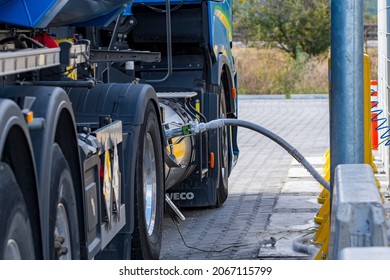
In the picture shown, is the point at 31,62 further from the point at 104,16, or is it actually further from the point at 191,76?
the point at 191,76

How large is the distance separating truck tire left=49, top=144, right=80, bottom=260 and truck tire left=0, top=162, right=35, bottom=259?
39 centimetres

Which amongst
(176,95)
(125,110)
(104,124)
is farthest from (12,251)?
(176,95)

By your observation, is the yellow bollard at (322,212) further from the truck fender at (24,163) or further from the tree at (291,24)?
the tree at (291,24)

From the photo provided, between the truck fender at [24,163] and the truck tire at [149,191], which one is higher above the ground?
the truck fender at [24,163]

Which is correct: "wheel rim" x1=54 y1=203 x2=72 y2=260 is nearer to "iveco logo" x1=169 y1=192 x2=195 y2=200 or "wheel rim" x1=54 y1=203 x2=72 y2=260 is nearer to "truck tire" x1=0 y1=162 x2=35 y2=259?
"truck tire" x1=0 y1=162 x2=35 y2=259

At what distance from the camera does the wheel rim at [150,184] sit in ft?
27.2

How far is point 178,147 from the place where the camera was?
34.4 ft

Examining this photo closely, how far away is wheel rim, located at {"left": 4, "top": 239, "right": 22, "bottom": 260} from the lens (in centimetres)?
456

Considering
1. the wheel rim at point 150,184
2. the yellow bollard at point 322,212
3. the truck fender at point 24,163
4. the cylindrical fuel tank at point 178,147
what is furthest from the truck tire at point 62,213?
the yellow bollard at point 322,212

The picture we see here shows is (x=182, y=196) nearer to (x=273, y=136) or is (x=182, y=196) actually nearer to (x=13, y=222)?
(x=273, y=136)

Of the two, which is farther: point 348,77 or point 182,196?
point 182,196

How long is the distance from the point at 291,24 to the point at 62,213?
3456 centimetres

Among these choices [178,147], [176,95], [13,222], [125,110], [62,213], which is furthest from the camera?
[176,95]

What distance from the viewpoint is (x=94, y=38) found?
9008 millimetres
